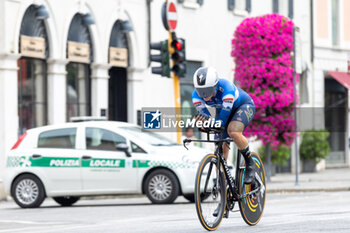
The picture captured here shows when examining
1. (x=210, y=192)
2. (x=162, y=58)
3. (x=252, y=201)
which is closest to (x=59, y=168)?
(x=162, y=58)

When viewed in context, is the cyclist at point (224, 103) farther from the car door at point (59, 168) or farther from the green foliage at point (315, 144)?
the green foliage at point (315, 144)

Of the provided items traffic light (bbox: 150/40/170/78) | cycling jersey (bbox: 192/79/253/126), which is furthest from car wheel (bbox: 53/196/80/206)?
cycling jersey (bbox: 192/79/253/126)

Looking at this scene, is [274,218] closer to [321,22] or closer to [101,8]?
[101,8]

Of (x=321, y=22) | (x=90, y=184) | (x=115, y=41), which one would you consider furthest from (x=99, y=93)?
(x=321, y=22)

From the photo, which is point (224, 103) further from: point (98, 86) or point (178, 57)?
point (98, 86)

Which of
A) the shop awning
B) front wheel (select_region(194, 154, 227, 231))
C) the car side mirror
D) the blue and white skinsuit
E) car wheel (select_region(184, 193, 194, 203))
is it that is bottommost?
car wheel (select_region(184, 193, 194, 203))

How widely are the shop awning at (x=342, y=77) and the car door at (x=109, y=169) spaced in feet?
58.9

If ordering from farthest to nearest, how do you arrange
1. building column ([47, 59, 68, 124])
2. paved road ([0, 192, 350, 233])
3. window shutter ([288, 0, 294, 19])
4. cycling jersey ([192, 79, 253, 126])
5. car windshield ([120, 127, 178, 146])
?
1. window shutter ([288, 0, 294, 19])
2. building column ([47, 59, 68, 124])
3. car windshield ([120, 127, 178, 146])
4. paved road ([0, 192, 350, 233])
5. cycling jersey ([192, 79, 253, 126])

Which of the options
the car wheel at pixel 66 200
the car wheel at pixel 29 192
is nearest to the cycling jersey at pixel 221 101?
the car wheel at pixel 29 192

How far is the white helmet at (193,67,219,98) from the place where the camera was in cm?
951

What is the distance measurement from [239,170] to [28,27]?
12441 mm

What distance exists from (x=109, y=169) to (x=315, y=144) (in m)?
16.0

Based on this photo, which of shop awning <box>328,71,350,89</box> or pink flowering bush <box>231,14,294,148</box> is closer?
pink flowering bush <box>231,14,294,148</box>

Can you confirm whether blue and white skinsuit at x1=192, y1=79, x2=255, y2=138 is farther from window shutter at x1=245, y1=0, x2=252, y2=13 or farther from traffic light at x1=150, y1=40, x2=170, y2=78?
window shutter at x1=245, y1=0, x2=252, y2=13
